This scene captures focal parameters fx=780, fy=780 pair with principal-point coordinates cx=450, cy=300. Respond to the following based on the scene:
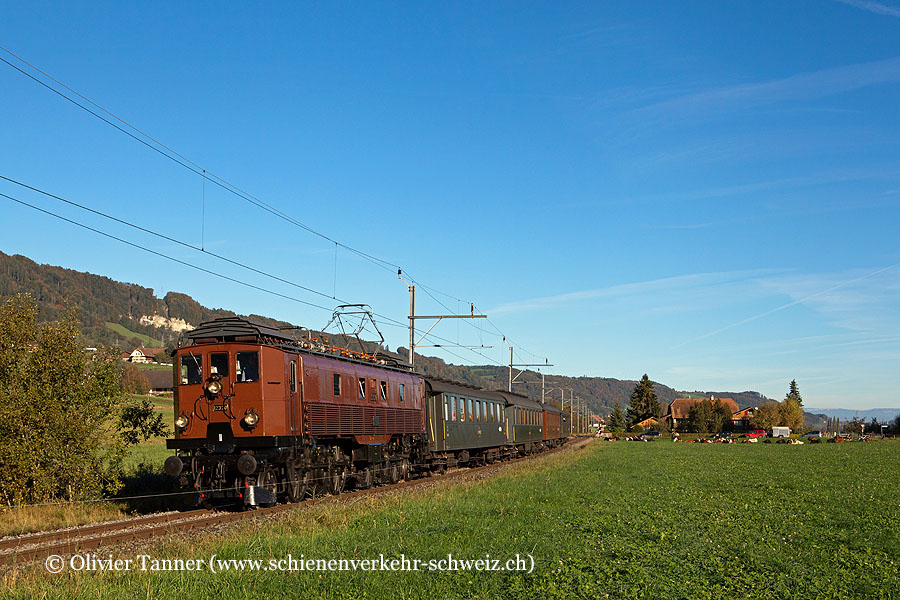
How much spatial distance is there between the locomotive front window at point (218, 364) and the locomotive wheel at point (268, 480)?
9.11 ft

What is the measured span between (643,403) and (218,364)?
489 ft

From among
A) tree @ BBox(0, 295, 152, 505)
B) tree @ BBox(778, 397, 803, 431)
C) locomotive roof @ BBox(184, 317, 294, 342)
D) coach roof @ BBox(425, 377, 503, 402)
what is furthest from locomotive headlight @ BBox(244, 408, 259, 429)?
tree @ BBox(778, 397, 803, 431)

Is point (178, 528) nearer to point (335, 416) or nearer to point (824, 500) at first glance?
point (335, 416)

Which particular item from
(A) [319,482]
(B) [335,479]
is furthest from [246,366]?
(B) [335,479]

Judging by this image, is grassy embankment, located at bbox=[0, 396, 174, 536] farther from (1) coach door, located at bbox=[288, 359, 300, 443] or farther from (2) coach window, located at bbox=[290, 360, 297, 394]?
(2) coach window, located at bbox=[290, 360, 297, 394]

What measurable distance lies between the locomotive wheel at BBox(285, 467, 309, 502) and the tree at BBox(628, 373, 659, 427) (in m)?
143

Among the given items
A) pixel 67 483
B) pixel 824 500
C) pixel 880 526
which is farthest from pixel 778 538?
pixel 67 483

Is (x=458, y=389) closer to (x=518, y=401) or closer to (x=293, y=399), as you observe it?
(x=518, y=401)

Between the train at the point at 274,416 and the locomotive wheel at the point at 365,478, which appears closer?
the train at the point at 274,416

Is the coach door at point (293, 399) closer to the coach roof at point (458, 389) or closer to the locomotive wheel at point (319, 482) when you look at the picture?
the locomotive wheel at point (319, 482)

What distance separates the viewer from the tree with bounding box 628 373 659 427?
159475mm

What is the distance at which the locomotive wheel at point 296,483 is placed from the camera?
21203 millimetres

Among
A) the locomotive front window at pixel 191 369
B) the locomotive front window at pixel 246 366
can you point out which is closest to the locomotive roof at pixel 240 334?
the locomotive front window at pixel 246 366

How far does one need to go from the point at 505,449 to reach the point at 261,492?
32.1 m
